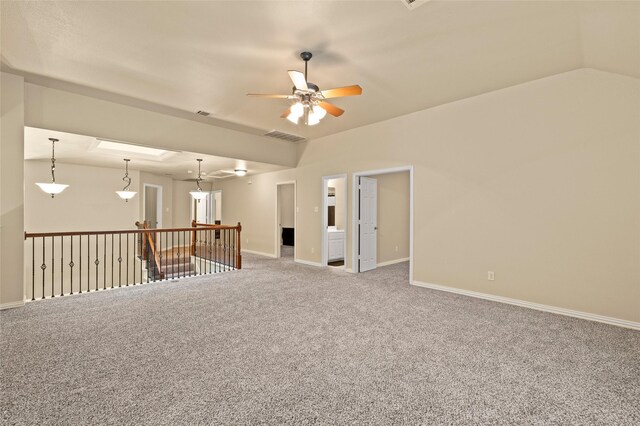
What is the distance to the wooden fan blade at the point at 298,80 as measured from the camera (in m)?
2.74

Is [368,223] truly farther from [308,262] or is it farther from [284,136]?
[284,136]

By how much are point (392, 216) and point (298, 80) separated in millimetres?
5181

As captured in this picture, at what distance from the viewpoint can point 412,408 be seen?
1900 millimetres

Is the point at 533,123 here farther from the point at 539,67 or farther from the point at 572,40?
the point at 572,40

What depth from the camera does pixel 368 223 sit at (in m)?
6.52

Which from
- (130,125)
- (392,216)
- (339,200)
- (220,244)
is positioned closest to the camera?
(130,125)

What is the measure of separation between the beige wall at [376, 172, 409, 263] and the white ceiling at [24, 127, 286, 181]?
9.34 feet

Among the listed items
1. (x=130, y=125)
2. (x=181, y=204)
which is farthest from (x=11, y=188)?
(x=181, y=204)

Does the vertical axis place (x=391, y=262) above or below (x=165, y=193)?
below

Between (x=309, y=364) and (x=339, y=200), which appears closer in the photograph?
(x=309, y=364)

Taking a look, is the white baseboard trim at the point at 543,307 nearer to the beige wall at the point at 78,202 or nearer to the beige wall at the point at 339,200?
the beige wall at the point at 339,200

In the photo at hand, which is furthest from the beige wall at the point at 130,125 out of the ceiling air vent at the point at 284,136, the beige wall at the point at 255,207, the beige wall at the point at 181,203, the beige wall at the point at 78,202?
the beige wall at the point at 181,203

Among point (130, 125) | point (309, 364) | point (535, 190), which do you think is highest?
point (130, 125)

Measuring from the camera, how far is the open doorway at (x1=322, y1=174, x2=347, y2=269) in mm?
6797
